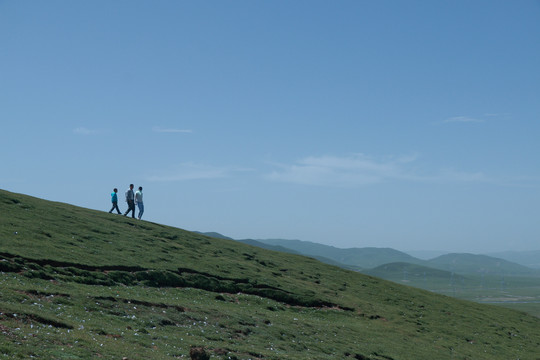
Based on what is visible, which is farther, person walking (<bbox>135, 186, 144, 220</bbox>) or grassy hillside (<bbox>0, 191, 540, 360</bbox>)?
person walking (<bbox>135, 186, 144, 220</bbox>)

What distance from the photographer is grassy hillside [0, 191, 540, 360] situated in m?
27.9

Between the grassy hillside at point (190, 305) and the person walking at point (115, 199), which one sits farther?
the person walking at point (115, 199)

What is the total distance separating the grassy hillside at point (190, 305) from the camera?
91.4 ft

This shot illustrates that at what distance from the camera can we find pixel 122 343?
2645 centimetres

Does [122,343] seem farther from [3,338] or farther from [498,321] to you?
[498,321]

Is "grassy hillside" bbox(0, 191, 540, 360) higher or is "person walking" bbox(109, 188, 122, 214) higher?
"person walking" bbox(109, 188, 122, 214)

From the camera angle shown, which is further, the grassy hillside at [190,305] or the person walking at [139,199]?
the person walking at [139,199]

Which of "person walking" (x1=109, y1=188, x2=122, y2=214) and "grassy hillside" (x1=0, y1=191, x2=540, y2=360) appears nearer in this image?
"grassy hillside" (x1=0, y1=191, x2=540, y2=360)

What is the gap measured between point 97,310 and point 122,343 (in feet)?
22.8

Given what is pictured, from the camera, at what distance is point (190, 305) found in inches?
1601

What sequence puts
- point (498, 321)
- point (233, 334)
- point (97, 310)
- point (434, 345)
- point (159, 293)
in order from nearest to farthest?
point (97, 310) → point (233, 334) → point (159, 293) → point (434, 345) → point (498, 321)

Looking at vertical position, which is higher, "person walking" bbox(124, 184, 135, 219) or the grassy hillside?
"person walking" bbox(124, 184, 135, 219)

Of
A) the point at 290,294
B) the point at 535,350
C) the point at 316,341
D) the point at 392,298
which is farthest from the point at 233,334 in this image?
the point at 535,350

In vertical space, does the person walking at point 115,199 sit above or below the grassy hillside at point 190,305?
above
